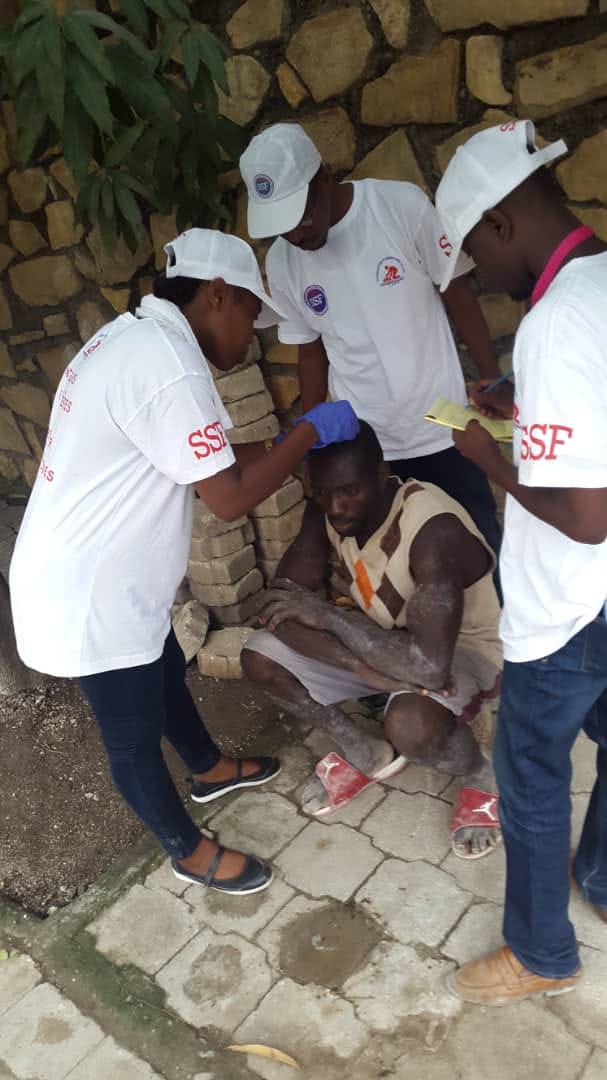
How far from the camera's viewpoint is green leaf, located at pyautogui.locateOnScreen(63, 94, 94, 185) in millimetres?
2172

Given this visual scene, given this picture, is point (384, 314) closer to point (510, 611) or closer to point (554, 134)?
point (554, 134)

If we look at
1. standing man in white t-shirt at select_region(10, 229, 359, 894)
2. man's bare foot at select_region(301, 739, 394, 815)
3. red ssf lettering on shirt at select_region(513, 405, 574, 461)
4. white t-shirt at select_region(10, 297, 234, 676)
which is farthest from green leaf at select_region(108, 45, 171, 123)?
man's bare foot at select_region(301, 739, 394, 815)

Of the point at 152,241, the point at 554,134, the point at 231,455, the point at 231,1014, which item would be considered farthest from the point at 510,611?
the point at 152,241

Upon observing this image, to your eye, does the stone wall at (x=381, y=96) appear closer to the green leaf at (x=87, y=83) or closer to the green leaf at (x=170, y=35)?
the green leaf at (x=170, y=35)

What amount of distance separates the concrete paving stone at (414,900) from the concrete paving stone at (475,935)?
0.08ft

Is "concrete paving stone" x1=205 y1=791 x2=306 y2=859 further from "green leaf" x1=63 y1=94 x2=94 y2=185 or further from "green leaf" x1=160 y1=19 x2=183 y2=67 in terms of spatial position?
"green leaf" x1=160 y1=19 x2=183 y2=67

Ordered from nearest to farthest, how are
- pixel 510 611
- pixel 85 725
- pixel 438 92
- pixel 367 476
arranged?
pixel 510 611
pixel 367 476
pixel 438 92
pixel 85 725

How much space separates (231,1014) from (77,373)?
1.46 meters

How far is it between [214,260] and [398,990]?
1.63 meters

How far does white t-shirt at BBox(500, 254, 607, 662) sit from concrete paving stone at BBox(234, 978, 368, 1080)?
1.05 m

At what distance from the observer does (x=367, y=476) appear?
2.09 m

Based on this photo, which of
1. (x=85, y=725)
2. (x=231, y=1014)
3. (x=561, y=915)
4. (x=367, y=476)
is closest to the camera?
(x=561, y=915)

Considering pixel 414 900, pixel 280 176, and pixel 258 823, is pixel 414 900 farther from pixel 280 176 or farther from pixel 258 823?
pixel 280 176

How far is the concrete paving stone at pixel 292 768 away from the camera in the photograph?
249 centimetres
